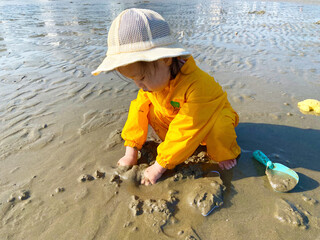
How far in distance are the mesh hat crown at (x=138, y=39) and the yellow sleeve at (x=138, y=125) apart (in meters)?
0.73

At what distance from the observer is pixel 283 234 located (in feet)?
4.53

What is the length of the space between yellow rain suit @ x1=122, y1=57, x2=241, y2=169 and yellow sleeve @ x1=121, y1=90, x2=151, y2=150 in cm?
15

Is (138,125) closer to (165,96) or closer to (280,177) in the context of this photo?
(165,96)

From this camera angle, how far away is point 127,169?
1.91 metres

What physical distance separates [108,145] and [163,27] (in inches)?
52.5

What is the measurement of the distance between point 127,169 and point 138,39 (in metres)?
1.09

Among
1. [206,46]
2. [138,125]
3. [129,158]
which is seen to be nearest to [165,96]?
[138,125]

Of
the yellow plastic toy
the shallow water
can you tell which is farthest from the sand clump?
the shallow water

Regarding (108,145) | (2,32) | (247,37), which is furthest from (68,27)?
(108,145)

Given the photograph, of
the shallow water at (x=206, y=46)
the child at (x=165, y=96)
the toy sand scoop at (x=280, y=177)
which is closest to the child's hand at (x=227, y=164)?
the child at (x=165, y=96)

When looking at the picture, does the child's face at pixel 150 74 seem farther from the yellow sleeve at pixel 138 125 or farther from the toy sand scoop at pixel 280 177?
the toy sand scoop at pixel 280 177

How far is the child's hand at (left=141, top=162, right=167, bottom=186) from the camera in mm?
1754

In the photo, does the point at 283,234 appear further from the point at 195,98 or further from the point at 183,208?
the point at 195,98

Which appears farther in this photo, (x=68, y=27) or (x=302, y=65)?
(x=68, y=27)
